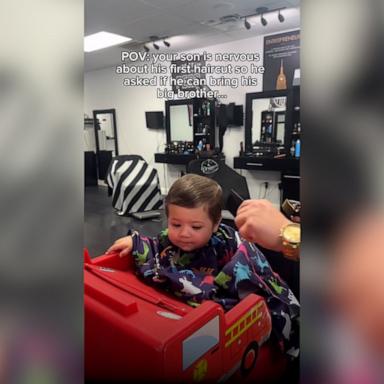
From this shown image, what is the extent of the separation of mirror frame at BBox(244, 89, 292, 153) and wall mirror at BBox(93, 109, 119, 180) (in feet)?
7.80

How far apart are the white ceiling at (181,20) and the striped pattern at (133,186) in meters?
1.22

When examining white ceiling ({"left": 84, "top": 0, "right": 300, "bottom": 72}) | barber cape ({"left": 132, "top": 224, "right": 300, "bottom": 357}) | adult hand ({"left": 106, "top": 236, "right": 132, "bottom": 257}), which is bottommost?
barber cape ({"left": 132, "top": 224, "right": 300, "bottom": 357})

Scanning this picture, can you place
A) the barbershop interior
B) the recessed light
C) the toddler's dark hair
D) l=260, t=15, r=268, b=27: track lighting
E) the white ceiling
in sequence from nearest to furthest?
the barbershop interior, the toddler's dark hair, the white ceiling, l=260, t=15, r=268, b=27: track lighting, the recessed light

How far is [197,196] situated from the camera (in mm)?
1058

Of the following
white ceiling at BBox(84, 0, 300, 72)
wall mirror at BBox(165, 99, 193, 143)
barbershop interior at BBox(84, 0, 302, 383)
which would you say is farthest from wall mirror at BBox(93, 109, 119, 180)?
white ceiling at BBox(84, 0, 300, 72)

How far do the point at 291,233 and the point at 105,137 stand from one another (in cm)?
550

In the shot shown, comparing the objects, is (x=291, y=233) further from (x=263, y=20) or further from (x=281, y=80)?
(x=281, y=80)

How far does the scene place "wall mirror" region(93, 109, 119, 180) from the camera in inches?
218

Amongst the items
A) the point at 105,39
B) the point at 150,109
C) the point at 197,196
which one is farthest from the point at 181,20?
the point at 197,196

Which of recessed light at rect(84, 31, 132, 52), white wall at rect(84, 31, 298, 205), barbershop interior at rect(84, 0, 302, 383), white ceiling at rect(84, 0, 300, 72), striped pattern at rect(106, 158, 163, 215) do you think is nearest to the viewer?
barbershop interior at rect(84, 0, 302, 383)

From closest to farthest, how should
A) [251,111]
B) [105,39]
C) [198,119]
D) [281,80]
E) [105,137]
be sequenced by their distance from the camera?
1. [281,80]
2. [105,39]
3. [251,111]
4. [198,119]
5. [105,137]

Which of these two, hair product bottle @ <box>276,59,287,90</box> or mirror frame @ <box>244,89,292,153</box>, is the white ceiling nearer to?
hair product bottle @ <box>276,59,287,90</box>
